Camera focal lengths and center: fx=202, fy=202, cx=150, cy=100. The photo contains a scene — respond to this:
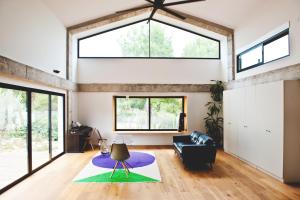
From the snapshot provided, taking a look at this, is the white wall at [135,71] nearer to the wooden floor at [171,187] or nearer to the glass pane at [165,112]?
the glass pane at [165,112]

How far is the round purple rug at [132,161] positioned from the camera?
17.5 ft

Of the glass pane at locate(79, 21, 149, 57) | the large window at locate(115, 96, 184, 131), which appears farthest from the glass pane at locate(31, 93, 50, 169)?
the glass pane at locate(79, 21, 149, 57)

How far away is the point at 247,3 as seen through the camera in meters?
5.59

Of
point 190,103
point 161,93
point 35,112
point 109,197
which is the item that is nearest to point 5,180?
point 35,112

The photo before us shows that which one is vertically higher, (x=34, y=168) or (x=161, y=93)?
(x=161, y=93)

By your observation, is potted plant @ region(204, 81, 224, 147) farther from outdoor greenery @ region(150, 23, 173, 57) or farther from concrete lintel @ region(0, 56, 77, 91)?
concrete lintel @ region(0, 56, 77, 91)

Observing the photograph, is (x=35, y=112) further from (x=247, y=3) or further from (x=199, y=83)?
(x=247, y=3)

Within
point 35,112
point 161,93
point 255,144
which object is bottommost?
point 255,144

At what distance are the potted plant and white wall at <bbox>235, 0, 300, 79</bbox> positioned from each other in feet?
3.49

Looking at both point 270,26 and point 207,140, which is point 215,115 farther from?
point 270,26

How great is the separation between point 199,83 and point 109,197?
5742mm

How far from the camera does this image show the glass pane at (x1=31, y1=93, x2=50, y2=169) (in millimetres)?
4946

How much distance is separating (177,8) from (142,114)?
407 centimetres

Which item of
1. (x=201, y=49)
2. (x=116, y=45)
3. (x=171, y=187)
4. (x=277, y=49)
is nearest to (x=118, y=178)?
(x=171, y=187)
